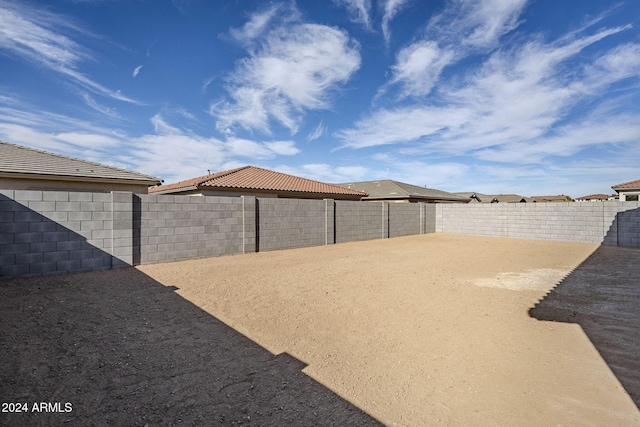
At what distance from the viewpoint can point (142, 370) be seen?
2.88m

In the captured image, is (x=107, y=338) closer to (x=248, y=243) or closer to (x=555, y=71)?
(x=248, y=243)

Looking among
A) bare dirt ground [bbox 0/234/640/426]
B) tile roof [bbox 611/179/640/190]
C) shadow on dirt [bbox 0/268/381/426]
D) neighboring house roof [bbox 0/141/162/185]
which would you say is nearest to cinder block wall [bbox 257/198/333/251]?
bare dirt ground [bbox 0/234/640/426]

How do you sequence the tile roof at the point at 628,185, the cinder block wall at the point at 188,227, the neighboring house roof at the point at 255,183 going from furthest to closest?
the tile roof at the point at 628,185
the neighboring house roof at the point at 255,183
the cinder block wall at the point at 188,227

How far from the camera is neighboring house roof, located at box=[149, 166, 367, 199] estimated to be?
49.2 ft

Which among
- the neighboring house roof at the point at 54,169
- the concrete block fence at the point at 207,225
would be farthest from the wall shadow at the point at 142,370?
the neighboring house roof at the point at 54,169

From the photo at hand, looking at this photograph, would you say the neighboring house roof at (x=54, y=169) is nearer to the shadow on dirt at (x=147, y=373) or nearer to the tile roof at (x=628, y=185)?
the shadow on dirt at (x=147, y=373)

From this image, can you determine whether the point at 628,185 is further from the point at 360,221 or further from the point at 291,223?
the point at 291,223

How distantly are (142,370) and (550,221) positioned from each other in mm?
19095

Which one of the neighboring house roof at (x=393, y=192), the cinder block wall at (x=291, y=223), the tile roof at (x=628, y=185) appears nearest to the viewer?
the cinder block wall at (x=291, y=223)

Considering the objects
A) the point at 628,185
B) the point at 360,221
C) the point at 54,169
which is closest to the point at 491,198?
the point at 628,185

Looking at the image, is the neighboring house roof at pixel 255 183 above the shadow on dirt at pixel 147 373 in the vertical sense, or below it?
above

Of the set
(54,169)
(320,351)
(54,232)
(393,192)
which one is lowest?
(320,351)

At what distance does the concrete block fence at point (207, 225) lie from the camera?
6535 millimetres

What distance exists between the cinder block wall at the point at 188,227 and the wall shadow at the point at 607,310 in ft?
28.4
